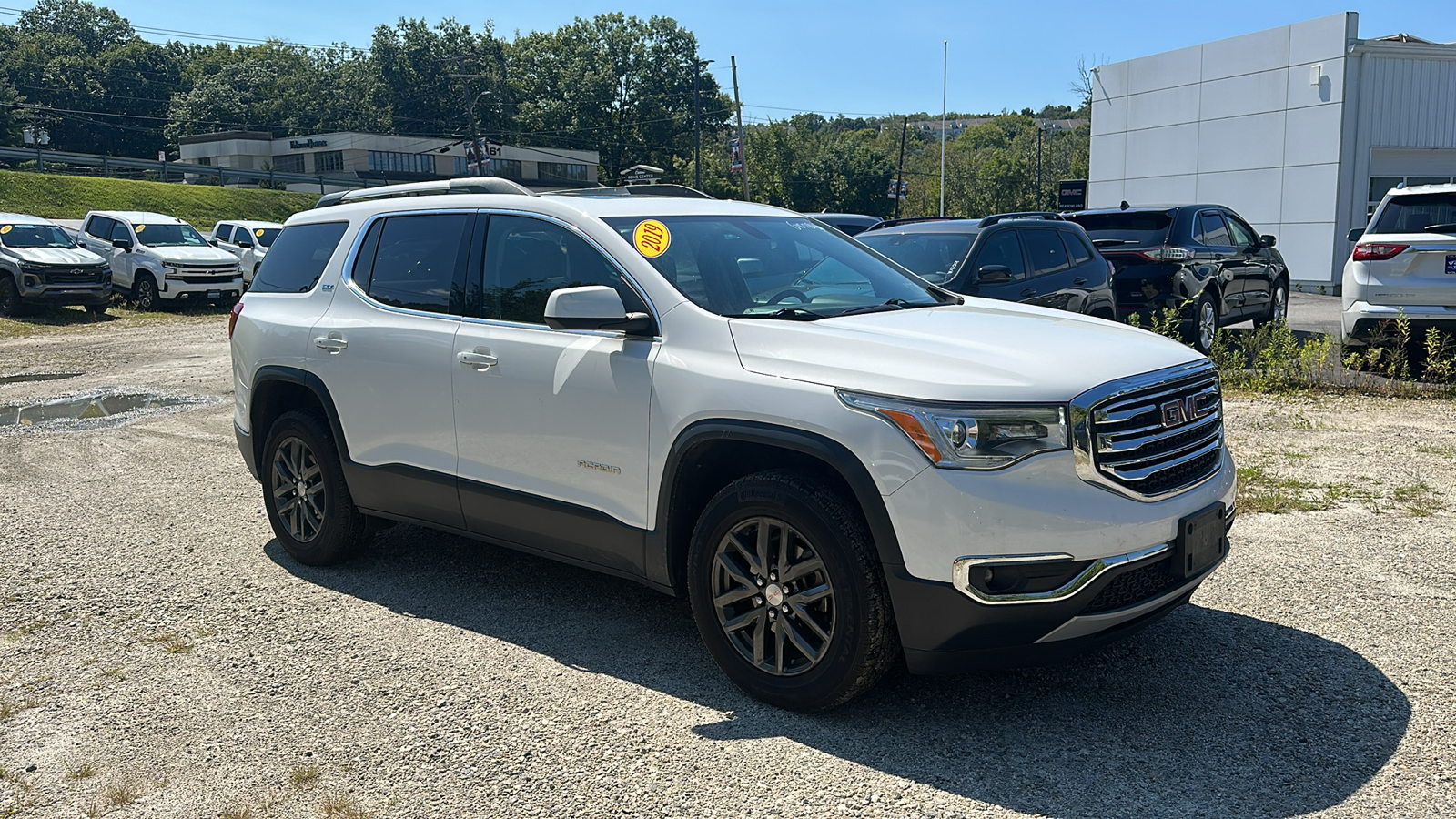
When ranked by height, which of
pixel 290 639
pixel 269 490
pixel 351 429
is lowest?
pixel 290 639

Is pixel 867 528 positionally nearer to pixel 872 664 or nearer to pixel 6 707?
pixel 872 664

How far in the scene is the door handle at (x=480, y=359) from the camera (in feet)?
15.7

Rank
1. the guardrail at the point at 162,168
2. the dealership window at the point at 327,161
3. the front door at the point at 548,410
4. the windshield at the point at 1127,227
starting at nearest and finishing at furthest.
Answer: the front door at the point at 548,410, the windshield at the point at 1127,227, the guardrail at the point at 162,168, the dealership window at the point at 327,161

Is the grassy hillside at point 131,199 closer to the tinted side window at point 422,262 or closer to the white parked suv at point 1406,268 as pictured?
the white parked suv at point 1406,268

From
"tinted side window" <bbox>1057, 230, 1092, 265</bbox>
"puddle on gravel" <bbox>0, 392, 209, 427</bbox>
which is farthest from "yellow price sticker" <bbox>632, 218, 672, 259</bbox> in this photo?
"puddle on gravel" <bbox>0, 392, 209, 427</bbox>

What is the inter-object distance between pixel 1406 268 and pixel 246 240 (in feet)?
80.0

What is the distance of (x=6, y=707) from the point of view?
4.21 meters

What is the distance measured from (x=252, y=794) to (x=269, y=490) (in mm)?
2826

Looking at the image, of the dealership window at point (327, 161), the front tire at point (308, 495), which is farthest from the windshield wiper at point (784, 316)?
the dealership window at point (327, 161)

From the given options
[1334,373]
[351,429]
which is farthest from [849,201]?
[351,429]

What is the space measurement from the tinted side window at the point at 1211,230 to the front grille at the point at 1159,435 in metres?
9.91

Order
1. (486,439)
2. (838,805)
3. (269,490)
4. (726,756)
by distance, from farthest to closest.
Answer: (269,490) → (486,439) → (726,756) → (838,805)

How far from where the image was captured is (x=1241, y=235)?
1436 cm

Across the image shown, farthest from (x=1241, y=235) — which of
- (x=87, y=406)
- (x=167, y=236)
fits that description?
(x=167, y=236)
